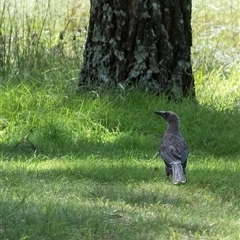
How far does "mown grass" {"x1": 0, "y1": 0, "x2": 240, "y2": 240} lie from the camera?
506 cm

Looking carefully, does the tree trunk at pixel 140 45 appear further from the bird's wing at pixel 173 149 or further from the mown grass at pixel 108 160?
the bird's wing at pixel 173 149

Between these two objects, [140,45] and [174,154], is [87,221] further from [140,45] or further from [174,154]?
[140,45]

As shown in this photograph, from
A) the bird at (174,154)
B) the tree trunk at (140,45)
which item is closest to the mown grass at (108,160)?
the bird at (174,154)

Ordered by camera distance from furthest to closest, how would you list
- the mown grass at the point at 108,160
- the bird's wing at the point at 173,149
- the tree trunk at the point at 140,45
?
the tree trunk at the point at 140,45
the bird's wing at the point at 173,149
the mown grass at the point at 108,160

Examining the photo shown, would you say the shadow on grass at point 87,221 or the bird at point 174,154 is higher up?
the bird at point 174,154

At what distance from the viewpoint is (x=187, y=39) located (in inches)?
360

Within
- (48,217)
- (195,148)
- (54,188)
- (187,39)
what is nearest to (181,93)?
(187,39)

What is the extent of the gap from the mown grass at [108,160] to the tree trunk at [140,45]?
27 centimetres

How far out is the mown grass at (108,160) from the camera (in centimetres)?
506

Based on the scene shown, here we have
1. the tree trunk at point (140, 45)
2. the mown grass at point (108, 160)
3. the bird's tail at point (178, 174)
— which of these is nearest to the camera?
the mown grass at point (108, 160)

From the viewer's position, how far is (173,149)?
6461 mm

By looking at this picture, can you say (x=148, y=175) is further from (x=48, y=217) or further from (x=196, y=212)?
(x=48, y=217)

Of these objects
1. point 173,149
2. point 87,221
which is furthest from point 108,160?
point 87,221

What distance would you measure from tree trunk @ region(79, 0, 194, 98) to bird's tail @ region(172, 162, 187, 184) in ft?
9.59
